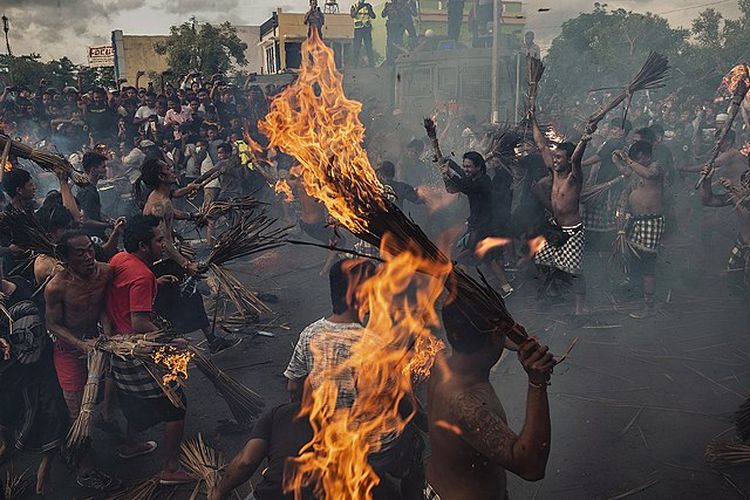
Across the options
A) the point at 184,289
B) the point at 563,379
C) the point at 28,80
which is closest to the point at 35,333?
the point at 184,289

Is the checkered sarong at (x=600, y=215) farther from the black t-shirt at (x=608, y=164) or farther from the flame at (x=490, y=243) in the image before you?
the flame at (x=490, y=243)

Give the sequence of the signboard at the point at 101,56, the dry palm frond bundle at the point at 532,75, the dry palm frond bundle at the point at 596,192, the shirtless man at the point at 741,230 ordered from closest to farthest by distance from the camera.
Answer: the shirtless man at the point at 741,230 → the dry palm frond bundle at the point at 532,75 → the dry palm frond bundle at the point at 596,192 → the signboard at the point at 101,56

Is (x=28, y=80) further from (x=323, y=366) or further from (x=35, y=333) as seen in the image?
(x=323, y=366)

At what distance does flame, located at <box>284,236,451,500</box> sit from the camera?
11.5 feet

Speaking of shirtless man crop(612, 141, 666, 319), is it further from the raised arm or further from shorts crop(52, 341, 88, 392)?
shorts crop(52, 341, 88, 392)

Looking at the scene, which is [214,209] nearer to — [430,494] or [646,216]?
[430,494]

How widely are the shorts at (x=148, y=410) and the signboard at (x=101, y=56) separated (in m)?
38.2

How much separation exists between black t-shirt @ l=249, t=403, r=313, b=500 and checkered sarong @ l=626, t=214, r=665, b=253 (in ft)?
19.7

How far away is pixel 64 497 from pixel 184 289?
251 centimetres

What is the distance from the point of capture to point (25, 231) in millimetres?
5168

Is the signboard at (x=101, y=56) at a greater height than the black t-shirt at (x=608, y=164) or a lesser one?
greater

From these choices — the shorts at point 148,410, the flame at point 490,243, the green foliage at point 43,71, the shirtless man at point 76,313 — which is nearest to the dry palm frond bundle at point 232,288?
the shirtless man at point 76,313

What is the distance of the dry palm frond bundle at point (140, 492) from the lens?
4461 mm

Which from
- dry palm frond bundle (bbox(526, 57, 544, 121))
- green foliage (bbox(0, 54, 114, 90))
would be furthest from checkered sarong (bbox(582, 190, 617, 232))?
green foliage (bbox(0, 54, 114, 90))
